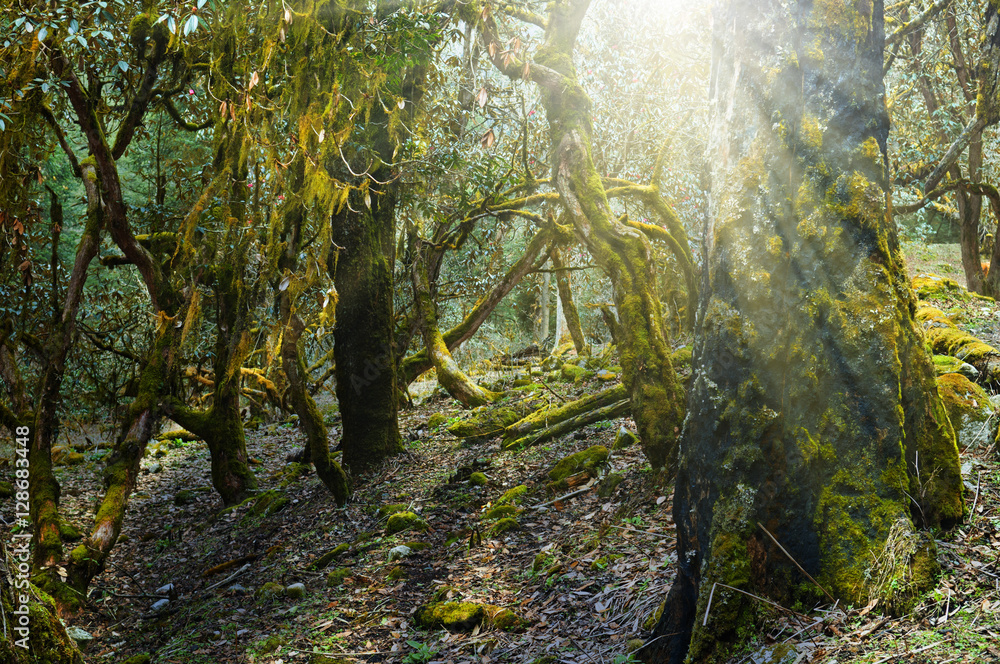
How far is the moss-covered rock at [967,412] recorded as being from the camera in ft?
12.4

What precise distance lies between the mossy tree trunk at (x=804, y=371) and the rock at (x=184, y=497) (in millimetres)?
8114

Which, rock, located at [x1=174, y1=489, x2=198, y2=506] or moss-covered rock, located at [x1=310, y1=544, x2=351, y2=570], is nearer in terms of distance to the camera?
moss-covered rock, located at [x1=310, y1=544, x2=351, y2=570]

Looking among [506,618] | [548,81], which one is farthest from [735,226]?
[548,81]

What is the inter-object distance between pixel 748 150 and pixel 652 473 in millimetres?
3070

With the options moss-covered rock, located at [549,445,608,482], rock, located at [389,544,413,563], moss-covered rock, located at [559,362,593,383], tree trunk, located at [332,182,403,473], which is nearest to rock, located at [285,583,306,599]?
rock, located at [389,544,413,563]

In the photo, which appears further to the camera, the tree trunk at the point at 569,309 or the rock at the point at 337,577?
the tree trunk at the point at 569,309

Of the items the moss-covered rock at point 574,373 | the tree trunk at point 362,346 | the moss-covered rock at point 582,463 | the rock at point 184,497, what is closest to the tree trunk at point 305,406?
the tree trunk at point 362,346

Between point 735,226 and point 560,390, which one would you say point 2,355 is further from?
point 735,226

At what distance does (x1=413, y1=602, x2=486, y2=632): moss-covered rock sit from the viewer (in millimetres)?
4254

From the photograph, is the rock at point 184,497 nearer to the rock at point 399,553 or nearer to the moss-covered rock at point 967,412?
the rock at point 399,553

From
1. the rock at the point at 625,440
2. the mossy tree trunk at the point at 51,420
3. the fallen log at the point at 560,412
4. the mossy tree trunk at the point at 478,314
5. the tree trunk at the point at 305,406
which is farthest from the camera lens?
the mossy tree trunk at the point at 478,314

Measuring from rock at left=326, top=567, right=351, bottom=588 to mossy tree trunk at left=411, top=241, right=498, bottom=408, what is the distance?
390 cm

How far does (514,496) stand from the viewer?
6.42 metres

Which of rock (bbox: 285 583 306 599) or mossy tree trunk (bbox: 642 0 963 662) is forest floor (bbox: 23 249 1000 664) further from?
mossy tree trunk (bbox: 642 0 963 662)
